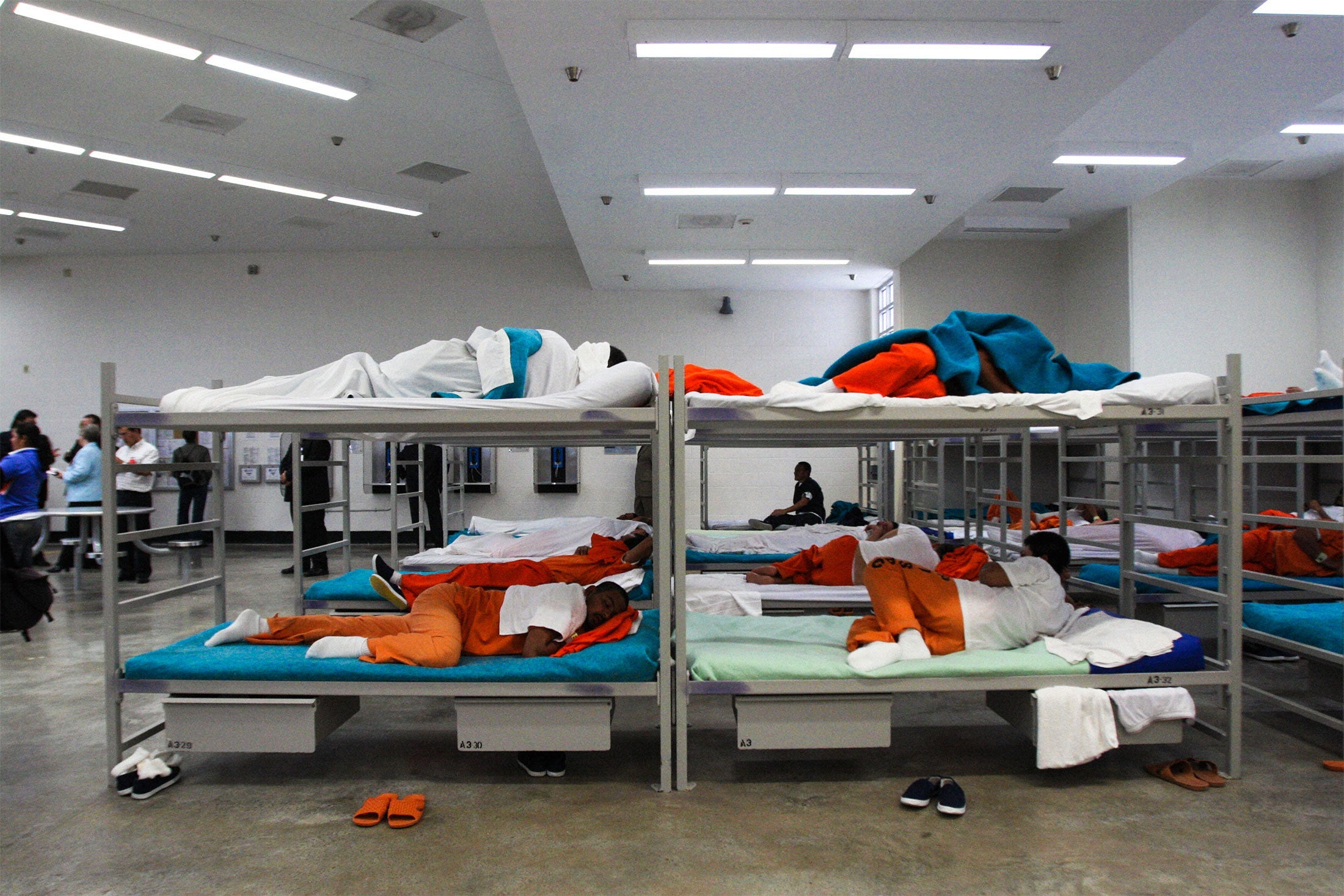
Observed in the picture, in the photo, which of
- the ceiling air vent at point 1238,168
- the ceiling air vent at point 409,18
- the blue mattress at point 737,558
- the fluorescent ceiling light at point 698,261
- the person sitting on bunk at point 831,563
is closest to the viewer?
the person sitting on bunk at point 831,563

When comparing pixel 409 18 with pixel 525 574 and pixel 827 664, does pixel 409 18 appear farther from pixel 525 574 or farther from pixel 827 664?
pixel 827 664

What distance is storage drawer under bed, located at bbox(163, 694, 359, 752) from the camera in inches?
124

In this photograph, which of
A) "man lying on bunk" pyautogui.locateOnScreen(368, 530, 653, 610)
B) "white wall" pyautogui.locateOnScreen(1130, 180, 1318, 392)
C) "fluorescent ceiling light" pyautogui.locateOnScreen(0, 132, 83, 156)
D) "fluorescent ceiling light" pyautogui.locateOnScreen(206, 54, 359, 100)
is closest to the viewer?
"man lying on bunk" pyautogui.locateOnScreen(368, 530, 653, 610)

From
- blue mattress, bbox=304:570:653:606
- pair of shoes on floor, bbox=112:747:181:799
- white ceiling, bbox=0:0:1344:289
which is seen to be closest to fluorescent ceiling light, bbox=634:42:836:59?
white ceiling, bbox=0:0:1344:289

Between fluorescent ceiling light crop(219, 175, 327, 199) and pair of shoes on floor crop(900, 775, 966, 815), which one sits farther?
fluorescent ceiling light crop(219, 175, 327, 199)

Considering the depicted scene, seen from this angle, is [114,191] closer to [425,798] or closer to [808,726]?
[425,798]

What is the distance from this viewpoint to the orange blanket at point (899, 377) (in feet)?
11.1

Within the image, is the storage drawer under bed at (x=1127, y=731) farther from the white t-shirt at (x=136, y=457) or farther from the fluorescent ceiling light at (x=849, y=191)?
the white t-shirt at (x=136, y=457)

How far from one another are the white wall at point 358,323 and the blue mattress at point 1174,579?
6163mm

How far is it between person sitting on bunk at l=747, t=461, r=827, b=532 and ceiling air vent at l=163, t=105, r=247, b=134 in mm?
6892

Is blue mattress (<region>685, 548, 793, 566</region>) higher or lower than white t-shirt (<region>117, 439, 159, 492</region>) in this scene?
lower

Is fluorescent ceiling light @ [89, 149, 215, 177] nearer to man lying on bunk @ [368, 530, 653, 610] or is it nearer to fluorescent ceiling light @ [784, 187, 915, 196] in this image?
man lying on bunk @ [368, 530, 653, 610]

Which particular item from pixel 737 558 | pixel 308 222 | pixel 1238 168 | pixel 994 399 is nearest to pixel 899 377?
pixel 994 399

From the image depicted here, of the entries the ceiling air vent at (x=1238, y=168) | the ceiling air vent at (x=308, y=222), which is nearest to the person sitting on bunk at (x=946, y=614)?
the ceiling air vent at (x=1238, y=168)
